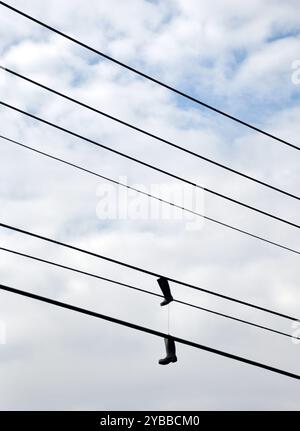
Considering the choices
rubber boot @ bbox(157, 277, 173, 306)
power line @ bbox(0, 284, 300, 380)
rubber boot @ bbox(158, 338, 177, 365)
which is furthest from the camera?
rubber boot @ bbox(157, 277, 173, 306)

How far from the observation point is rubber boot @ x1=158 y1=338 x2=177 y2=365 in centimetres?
741

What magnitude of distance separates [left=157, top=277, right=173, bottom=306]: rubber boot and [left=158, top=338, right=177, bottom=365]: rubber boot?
0.58 meters

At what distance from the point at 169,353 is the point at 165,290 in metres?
0.87

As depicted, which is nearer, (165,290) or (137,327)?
(137,327)

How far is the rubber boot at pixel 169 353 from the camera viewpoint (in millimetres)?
7410

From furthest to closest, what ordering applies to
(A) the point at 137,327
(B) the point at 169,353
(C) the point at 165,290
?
(C) the point at 165,290 → (B) the point at 169,353 → (A) the point at 137,327

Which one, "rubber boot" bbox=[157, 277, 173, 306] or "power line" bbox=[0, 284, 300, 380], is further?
"rubber boot" bbox=[157, 277, 173, 306]

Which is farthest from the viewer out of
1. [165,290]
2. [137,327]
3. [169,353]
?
[165,290]

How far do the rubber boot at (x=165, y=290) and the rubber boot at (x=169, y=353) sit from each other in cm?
58

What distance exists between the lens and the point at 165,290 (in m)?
7.82

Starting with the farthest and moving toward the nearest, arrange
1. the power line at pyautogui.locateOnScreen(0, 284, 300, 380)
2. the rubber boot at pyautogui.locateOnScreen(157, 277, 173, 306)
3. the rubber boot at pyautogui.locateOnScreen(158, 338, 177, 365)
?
the rubber boot at pyautogui.locateOnScreen(157, 277, 173, 306), the rubber boot at pyautogui.locateOnScreen(158, 338, 177, 365), the power line at pyautogui.locateOnScreen(0, 284, 300, 380)

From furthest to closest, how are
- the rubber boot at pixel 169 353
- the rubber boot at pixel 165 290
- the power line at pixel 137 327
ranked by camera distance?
the rubber boot at pixel 165 290 < the rubber boot at pixel 169 353 < the power line at pixel 137 327
